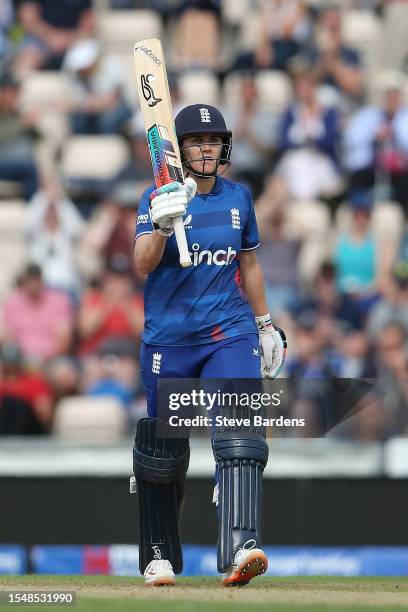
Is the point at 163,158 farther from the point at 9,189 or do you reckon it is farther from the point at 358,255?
the point at 9,189

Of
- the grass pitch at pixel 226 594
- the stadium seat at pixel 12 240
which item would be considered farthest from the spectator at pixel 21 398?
the grass pitch at pixel 226 594

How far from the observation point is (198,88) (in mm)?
13945

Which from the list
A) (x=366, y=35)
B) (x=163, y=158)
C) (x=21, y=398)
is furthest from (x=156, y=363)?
(x=366, y=35)

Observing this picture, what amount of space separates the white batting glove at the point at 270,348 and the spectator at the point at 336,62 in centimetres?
693

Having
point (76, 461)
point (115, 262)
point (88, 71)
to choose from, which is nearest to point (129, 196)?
point (115, 262)

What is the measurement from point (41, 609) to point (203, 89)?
8.94m

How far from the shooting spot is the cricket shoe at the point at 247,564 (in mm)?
6367

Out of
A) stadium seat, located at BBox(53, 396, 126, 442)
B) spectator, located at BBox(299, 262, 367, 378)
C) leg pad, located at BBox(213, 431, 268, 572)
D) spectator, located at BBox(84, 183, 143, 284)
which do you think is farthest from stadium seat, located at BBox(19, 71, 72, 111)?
leg pad, located at BBox(213, 431, 268, 572)

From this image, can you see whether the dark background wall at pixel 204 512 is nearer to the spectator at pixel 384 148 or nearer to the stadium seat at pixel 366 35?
the spectator at pixel 384 148

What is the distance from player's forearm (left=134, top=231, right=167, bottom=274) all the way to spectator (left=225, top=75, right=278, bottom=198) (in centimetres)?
656

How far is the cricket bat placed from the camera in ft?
21.8

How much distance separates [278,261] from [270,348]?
521cm

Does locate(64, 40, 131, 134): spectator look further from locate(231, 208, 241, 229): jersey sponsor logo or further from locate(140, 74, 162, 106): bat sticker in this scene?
locate(231, 208, 241, 229): jersey sponsor logo

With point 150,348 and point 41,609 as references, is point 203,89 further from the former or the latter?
point 41,609
